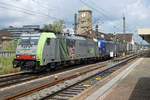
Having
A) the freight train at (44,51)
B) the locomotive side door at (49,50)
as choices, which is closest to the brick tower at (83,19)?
the freight train at (44,51)

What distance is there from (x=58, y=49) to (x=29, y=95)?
7637 millimetres

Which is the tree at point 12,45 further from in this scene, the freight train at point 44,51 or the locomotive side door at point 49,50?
the locomotive side door at point 49,50

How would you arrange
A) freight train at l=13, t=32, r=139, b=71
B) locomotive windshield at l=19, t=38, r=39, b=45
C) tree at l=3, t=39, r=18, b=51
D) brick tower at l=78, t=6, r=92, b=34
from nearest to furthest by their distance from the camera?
freight train at l=13, t=32, r=139, b=71 → locomotive windshield at l=19, t=38, r=39, b=45 → tree at l=3, t=39, r=18, b=51 → brick tower at l=78, t=6, r=92, b=34

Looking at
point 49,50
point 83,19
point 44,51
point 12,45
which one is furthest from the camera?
point 83,19

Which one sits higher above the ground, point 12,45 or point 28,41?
point 12,45

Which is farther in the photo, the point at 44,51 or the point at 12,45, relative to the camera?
the point at 12,45

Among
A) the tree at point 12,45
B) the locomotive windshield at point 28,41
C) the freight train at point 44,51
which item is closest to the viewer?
the freight train at point 44,51

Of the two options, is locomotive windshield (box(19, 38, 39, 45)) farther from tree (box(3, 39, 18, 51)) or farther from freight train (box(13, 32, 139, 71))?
tree (box(3, 39, 18, 51))

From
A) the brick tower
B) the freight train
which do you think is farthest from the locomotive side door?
the brick tower

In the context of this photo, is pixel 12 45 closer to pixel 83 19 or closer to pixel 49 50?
pixel 83 19

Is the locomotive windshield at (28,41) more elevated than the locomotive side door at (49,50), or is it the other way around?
the locomotive windshield at (28,41)

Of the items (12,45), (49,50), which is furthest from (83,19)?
(49,50)

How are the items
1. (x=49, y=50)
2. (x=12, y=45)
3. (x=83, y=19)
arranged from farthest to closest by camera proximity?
1. (x=83, y=19)
2. (x=12, y=45)
3. (x=49, y=50)

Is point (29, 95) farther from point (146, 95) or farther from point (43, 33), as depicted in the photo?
point (43, 33)
